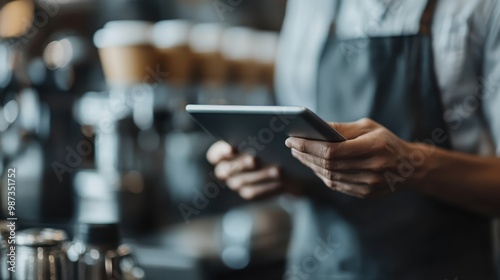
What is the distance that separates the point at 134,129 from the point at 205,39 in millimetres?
336

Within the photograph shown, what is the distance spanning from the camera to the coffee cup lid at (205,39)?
6.58 ft

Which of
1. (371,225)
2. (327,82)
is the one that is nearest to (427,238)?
(371,225)

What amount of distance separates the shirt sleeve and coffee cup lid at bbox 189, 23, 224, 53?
102cm

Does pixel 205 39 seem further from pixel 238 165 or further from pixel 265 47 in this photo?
pixel 238 165

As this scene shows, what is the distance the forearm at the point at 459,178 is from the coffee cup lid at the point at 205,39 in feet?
3.56

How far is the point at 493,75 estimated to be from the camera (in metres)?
1.13

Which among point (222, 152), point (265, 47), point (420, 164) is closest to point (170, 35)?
point (265, 47)

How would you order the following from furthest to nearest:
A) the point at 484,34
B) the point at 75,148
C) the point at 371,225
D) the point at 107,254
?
1. the point at 75,148
2. the point at 371,225
3. the point at 484,34
4. the point at 107,254

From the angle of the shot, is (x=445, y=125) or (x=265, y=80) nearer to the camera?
(x=445, y=125)

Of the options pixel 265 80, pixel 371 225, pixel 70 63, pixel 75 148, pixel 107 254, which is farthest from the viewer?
pixel 265 80

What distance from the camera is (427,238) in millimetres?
1237

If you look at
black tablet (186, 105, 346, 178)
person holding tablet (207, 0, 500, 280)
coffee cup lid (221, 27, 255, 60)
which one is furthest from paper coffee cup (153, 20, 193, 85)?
black tablet (186, 105, 346, 178)

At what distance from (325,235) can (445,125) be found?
31cm

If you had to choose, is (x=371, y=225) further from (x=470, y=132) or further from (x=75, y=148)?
(x=75, y=148)
